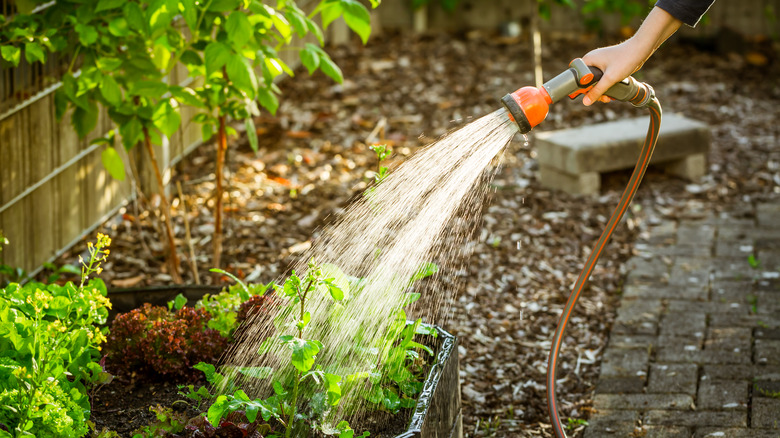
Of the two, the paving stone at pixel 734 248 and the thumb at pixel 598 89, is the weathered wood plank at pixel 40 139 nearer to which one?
the thumb at pixel 598 89

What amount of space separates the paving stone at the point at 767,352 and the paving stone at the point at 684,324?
0.71 feet

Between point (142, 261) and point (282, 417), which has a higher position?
point (282, 417)

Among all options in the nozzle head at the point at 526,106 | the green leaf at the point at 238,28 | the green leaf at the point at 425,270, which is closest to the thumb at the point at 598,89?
the nozzle head at the point at 526,106

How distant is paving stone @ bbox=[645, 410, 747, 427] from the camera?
9.09 feet

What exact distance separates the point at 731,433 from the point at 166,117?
207 centimetres

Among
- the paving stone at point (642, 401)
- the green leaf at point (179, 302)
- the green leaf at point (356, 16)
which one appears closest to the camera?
the green leaf at point (179, 302)

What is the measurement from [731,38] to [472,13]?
8.07 ft

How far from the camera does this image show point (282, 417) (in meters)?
2.04

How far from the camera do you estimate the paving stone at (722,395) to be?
287 cm

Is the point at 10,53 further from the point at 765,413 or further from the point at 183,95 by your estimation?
the point at 765,413

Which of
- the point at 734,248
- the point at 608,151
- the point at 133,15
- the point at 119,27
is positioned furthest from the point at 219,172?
the point at 734,248

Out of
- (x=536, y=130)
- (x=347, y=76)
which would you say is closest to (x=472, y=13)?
(x=347, y=76)

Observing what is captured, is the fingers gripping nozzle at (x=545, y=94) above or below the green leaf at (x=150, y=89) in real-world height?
above

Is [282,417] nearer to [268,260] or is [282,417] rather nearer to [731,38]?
[268,260]
